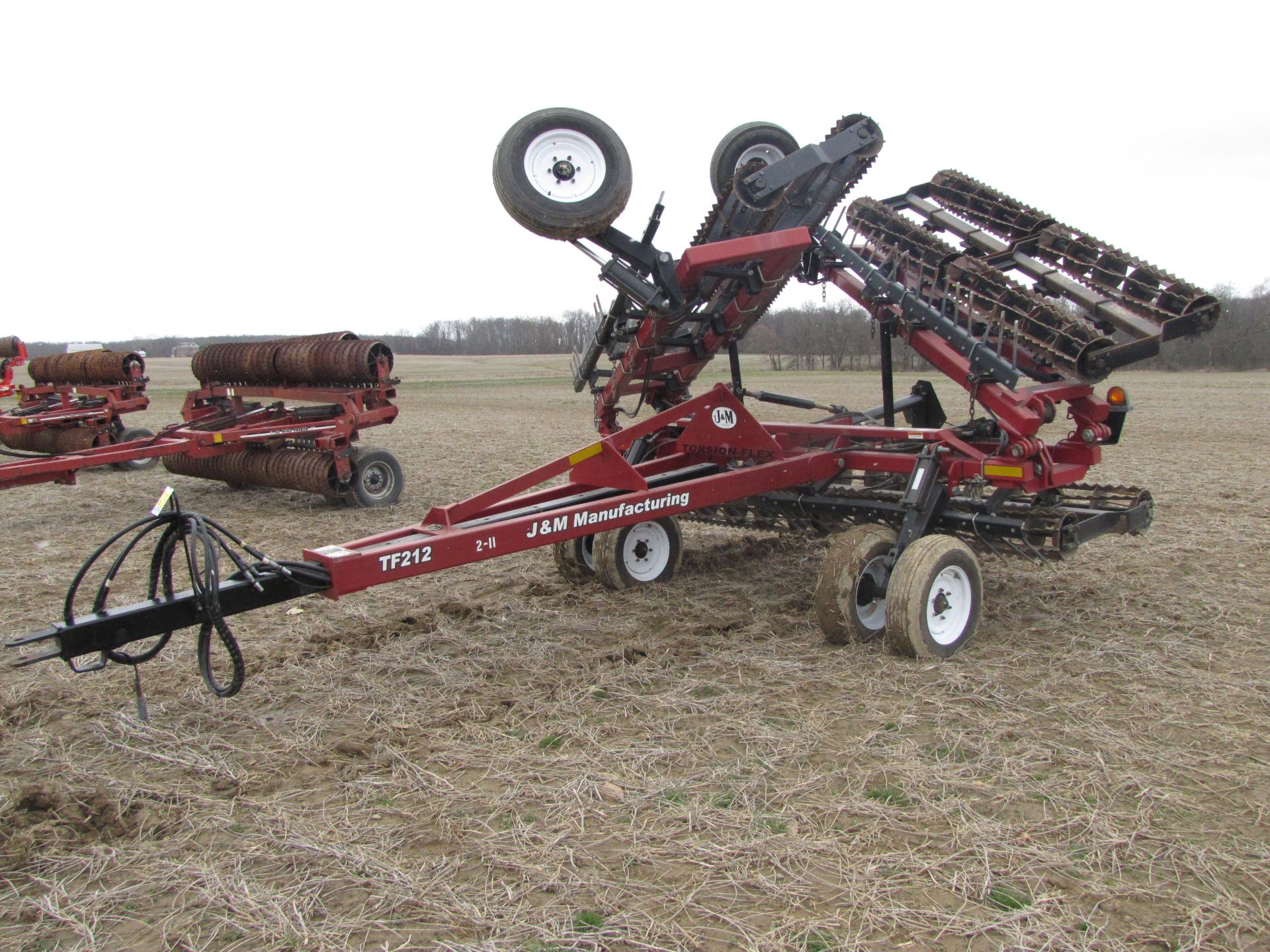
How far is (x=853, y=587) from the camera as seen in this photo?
211 inches

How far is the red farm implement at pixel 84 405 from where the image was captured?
14.1 meters

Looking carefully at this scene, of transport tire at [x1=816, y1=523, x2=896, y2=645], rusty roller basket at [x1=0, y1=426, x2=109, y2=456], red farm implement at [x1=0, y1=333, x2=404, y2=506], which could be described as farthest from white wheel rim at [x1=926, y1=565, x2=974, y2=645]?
rusty roller basket at [x1=0, y1=426, x2=109, y2=456]

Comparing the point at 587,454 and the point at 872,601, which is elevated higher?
the point at 587,454

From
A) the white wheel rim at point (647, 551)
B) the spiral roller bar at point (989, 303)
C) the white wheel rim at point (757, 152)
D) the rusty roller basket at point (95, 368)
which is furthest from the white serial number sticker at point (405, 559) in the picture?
the rusty roller basket at point (95, 368)

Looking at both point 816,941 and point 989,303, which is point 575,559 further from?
point 816,941

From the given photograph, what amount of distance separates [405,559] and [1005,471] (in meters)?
3.62

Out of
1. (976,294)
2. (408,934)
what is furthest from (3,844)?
(976,294)

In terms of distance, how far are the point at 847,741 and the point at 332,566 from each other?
8.09 feet

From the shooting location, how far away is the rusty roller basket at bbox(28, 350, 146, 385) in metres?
14.2

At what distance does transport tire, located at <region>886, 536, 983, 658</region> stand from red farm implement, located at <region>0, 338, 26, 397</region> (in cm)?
1485

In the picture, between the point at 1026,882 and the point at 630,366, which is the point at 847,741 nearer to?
the point at 1026,882

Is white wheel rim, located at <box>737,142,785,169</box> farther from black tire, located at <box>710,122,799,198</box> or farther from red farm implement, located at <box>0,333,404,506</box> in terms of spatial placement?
red farm implement, located at <box>0,333,404,506</box>

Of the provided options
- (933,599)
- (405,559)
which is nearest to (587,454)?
(405,559)

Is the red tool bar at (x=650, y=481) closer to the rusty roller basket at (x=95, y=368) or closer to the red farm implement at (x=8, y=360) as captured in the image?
the rusty roller basket at (x=95, y=368)
